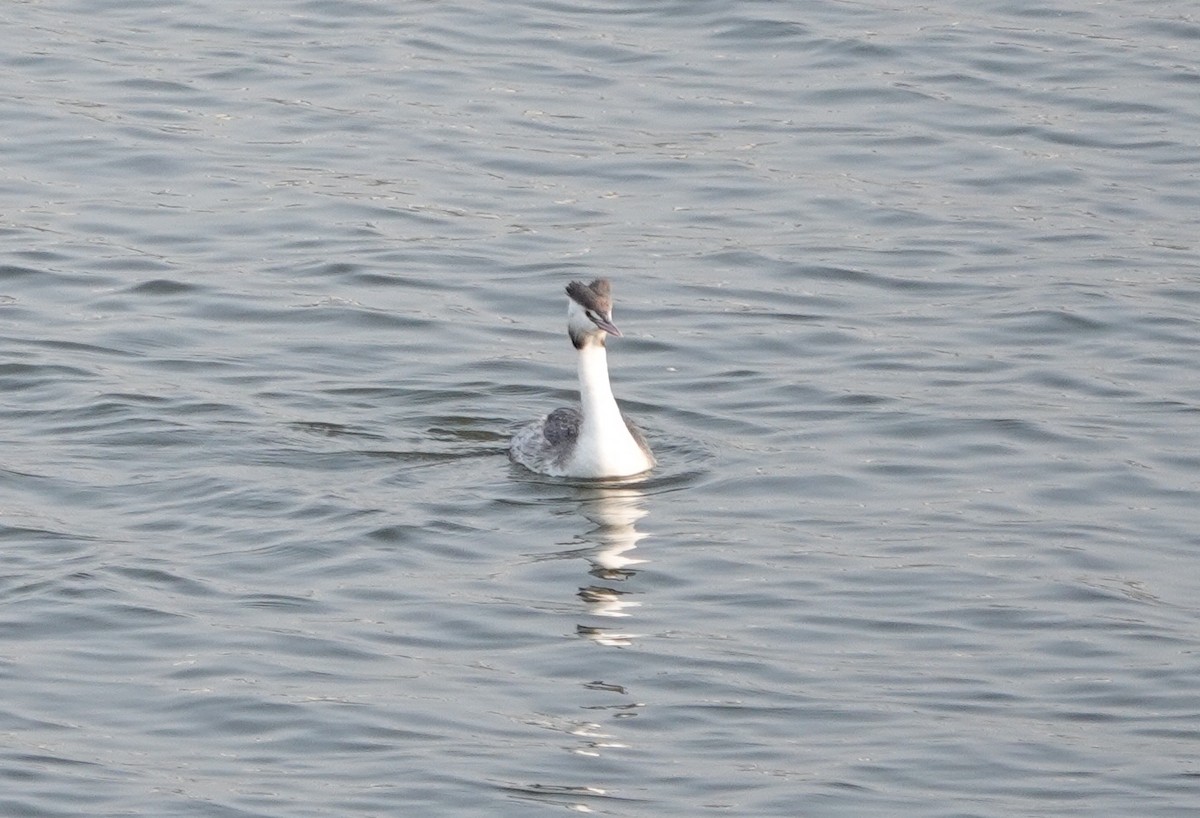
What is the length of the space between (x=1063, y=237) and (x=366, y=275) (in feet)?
18.0

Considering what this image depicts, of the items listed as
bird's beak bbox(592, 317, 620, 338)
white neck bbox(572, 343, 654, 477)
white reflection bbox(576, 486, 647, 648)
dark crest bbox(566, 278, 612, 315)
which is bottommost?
white reflection bbox(576, 486, 647, 648)

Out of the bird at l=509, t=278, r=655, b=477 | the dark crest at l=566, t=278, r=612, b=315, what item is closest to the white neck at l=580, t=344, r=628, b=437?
the bird at l=509, t=278, r=655, b=477

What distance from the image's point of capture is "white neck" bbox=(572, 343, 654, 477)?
1341 centimetres

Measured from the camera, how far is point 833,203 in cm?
1895

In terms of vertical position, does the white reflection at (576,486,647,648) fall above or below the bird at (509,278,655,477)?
below

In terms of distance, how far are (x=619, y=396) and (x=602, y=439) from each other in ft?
6.35

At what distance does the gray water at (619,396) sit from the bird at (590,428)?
197 millimetres

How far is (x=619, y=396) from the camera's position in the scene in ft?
50.2

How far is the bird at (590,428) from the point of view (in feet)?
43.8

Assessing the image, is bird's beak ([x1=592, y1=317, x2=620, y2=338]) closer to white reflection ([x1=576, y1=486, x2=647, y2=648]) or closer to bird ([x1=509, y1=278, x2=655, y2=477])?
bird ([x1=509, y1=278, x2=655, y2=477])

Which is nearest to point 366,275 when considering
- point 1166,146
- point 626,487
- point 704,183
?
point 704,183

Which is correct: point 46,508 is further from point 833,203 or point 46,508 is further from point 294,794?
point 833,203

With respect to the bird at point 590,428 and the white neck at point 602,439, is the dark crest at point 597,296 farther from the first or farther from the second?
the white neck at point 602,439

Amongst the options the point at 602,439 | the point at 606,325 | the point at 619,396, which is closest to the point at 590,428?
the point at 602,439
